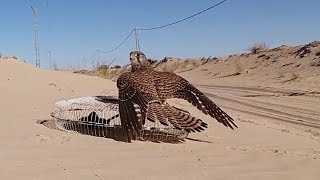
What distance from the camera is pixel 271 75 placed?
59.2 ft

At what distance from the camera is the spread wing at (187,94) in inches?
211

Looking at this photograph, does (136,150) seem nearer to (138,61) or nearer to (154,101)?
(154,101)

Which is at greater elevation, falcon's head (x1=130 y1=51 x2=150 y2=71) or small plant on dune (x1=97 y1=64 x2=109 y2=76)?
small plant on dune (x1=97 y1=64 x2=109 y2=76)

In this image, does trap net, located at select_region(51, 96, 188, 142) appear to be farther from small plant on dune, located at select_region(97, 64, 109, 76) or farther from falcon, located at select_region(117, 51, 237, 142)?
small plant on dune, located at select_region(97, 64, 109, 76)

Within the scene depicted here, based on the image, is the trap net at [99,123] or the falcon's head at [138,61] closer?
the trap net at [99,123]

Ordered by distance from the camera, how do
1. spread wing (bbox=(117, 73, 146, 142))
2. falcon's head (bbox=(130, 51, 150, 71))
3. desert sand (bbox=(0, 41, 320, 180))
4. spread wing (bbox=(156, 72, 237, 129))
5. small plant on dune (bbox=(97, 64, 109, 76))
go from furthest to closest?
small plant on dune (bbox=(97, 64, 109, 76)) → falcon's head (bbox=(130, 51, 150, 71)) → spread wing (bbox=(156, 72, 237, 129)) → spread wing (bbox=(117, 73, 146, 142)) → desert sand (bbox=(0, 41, 320, 180))

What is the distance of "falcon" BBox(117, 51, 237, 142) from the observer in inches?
192

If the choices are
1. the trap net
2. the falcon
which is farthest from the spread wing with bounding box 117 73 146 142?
the trap net

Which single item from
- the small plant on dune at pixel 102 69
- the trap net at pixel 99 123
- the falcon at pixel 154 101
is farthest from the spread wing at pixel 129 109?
the small plant on dune at pixel 102 69

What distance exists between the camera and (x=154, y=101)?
203 inches

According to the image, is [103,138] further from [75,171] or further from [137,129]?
[75,171]

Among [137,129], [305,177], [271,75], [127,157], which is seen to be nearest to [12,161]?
[127,157]

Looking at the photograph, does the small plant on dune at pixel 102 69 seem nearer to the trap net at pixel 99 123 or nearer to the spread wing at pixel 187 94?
the trap net at pixel 99 123

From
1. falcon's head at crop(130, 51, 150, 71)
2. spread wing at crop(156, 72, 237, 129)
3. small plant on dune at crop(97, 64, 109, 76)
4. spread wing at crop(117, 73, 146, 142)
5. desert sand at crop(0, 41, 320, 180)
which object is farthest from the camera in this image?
small plant on dune at crop(97, 64, 109, 76)
